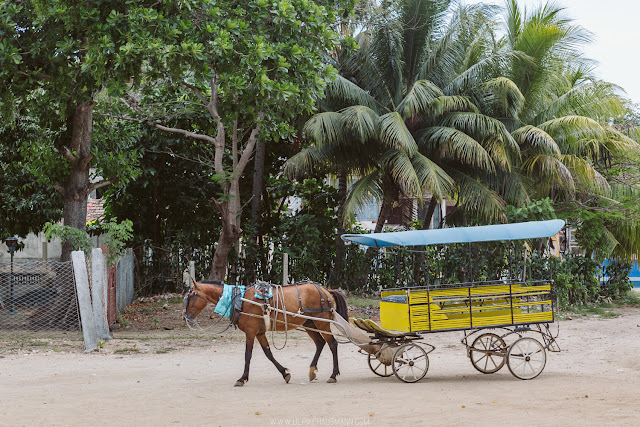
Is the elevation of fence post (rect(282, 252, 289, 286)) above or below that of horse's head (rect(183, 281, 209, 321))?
above

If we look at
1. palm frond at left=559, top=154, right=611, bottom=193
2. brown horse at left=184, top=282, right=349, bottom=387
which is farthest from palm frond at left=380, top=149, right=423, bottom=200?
brown horse at left=184, top=282, right=349, bottom=387

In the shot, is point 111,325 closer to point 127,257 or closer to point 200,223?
point 127,257

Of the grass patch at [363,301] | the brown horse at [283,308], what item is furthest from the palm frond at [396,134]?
the brown horse at [283,308]

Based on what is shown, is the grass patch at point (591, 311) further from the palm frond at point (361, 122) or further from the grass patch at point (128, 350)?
the grass patch at point (128, 350)

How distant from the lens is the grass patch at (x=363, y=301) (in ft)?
60.7

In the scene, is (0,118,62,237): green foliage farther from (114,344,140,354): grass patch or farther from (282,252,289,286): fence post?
(114,344,140,354): grass patch

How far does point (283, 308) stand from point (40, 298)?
326 inches

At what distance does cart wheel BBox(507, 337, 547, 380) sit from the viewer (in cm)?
929

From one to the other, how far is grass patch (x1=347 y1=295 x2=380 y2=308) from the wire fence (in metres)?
7.37

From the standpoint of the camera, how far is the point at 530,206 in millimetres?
17500

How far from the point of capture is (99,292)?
1255 cm

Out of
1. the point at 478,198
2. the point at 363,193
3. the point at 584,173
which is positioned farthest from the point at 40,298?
the point at 584,173

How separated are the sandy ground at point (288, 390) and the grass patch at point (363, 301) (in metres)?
5.42

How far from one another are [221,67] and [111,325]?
5.99 m
